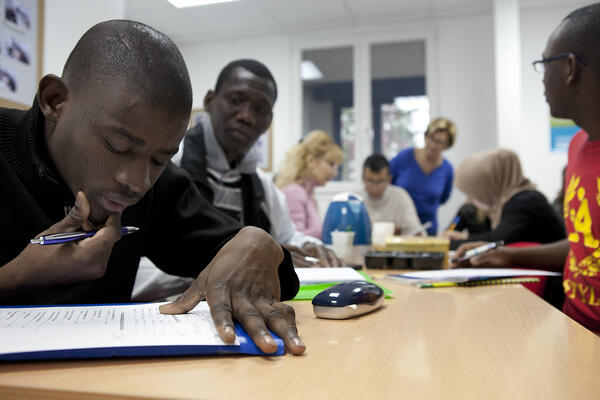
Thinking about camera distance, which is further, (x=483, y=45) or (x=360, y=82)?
(x=360, y=82)

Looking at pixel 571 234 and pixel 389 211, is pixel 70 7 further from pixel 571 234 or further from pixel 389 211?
pixel 389 211

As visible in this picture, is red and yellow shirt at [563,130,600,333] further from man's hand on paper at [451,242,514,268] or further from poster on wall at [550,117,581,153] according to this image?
poster on wall at [550,117,581,153]

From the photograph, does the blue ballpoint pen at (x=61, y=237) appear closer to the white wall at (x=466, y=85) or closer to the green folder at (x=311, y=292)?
the green folder at (x=311, y=292)

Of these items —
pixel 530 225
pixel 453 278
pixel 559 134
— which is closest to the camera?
pixel 453 278

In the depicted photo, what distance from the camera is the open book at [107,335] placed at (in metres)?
0.44

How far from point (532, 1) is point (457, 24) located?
25.5 inches

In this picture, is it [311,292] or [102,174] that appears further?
[311,292]

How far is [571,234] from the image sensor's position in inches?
52.6

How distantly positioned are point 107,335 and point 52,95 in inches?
17.1

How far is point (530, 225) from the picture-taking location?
1.91 meters

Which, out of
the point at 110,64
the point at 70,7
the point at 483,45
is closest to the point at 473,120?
the point at 483,45

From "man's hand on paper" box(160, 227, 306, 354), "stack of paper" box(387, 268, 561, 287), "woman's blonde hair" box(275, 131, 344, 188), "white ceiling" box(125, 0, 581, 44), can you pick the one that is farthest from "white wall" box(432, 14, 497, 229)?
"man's hand on paper" box(160, 227, 306, 354)

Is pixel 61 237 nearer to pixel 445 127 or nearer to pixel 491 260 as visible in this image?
pixel 491 260

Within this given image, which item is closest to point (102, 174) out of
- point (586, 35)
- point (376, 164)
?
point (586, 35)
